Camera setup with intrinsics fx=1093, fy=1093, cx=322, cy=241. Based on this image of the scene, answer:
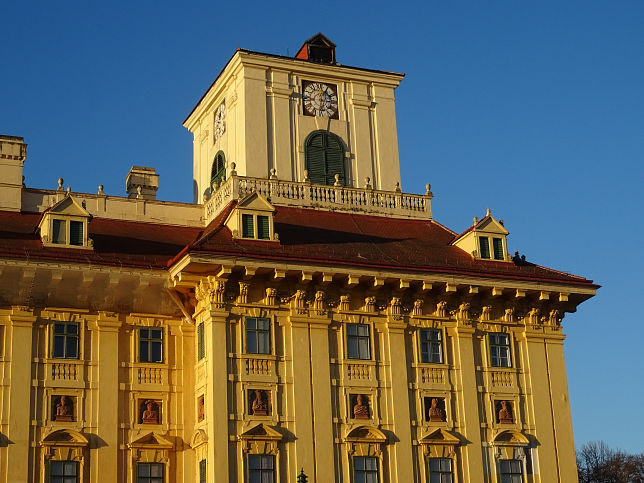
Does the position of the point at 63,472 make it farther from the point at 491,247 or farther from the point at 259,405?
the point at 491,247

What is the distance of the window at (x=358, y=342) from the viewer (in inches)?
1357

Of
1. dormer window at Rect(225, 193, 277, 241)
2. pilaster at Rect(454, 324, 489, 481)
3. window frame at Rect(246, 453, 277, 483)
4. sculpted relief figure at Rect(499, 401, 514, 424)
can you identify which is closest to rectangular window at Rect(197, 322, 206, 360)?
dormer window at Rect(225, 193, 277, 241)

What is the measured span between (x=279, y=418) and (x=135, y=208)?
9913mm

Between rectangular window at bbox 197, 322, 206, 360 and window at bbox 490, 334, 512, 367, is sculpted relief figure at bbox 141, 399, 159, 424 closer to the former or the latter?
rectangular window at bbox 197, 322, 206, 360

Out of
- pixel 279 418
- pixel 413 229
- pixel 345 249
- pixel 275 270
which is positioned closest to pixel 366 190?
pixel 413 229

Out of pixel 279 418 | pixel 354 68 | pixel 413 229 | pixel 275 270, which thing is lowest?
pixel 279 418

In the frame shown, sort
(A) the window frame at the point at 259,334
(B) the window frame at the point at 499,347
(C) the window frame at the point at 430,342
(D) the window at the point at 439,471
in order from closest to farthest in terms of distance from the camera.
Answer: (A) the window frame at the point at 259,334 < (D) the window at the point at 439,471 < (C) the window frame at the point at 430,342 < (B) the window frame at the point at 499,347

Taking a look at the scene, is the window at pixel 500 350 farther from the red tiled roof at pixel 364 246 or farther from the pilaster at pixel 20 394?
the pilaster at pixel 20 394

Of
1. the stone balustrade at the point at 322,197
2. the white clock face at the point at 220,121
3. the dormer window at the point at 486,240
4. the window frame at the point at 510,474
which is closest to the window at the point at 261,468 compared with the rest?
the window frame at the point at 510,474

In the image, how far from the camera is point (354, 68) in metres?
42.5

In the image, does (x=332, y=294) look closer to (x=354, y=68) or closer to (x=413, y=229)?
(x=413, y=229)

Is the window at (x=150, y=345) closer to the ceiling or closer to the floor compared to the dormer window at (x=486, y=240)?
closer to the floor

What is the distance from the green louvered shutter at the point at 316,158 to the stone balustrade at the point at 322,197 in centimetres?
170

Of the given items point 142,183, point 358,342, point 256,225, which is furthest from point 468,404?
point 142,183
